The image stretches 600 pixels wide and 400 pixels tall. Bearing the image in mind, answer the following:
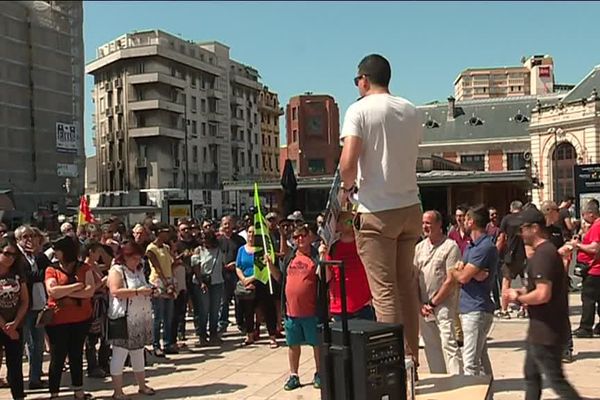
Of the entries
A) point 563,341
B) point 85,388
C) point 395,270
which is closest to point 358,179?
point 395,270

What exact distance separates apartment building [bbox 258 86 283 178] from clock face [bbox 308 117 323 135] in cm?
975

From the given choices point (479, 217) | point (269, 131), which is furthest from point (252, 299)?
point (269, 131)

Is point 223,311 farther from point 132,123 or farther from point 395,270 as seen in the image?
point 132,123

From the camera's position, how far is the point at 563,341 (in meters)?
4.82

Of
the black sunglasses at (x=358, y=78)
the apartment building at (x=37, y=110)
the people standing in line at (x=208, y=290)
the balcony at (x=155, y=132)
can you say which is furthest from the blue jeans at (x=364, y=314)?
the balcony at (x=155, y=132)

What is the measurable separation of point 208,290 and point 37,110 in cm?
3735

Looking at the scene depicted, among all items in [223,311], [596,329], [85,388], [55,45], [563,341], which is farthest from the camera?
[55,45]

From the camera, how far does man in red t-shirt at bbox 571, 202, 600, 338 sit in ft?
29.7

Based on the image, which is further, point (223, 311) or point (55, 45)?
point (55, 45)

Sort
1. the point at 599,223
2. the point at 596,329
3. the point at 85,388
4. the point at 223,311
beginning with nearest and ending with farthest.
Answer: the point at 85,388
the point at 599,223
the point at 596,329
the point at 223,311

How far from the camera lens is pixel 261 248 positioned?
397 inches

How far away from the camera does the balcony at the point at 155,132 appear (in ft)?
213

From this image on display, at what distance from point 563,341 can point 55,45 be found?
4603 centimetres

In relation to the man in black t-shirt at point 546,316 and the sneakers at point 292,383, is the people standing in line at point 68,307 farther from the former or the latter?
the man in black t-shirt at point 546,316
